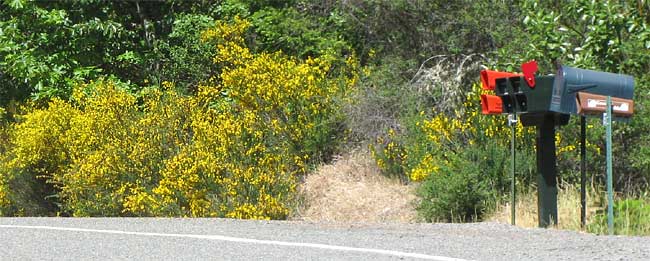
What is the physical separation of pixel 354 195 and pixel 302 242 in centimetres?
804

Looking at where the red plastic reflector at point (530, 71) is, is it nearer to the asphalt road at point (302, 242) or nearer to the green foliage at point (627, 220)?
the asphalt road at point (302, 242)

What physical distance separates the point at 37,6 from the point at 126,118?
501cm

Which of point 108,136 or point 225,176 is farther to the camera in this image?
point 108,136

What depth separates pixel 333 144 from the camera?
2061 cm

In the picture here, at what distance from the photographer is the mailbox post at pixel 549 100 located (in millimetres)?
12688

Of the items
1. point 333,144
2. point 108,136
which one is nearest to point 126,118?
point 108,136

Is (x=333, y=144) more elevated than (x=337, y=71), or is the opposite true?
(x=337, y=71)

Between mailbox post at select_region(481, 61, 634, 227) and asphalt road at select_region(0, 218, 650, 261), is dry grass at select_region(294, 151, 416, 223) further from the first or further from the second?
asphalt road at select_region(0, 218, 650, 261)

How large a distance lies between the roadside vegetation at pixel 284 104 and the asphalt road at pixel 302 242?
247 centimetres

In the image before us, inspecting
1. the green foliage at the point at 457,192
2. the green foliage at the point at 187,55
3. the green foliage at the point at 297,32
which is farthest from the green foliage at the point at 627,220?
the green foliage at the point at 187,55

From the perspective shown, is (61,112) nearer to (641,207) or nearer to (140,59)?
(140,59)

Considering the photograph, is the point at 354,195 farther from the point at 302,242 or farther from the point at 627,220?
the point at 302,242

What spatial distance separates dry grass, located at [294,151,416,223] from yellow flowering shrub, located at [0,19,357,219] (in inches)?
18.6

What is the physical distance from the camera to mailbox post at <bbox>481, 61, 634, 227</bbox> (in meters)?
12.7
